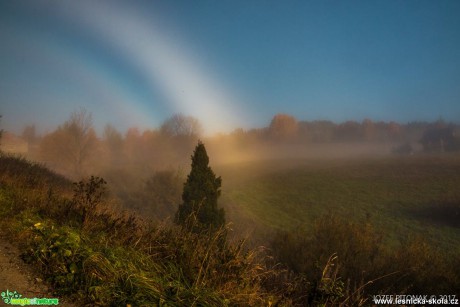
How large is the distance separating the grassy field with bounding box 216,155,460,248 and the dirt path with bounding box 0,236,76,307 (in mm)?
17174

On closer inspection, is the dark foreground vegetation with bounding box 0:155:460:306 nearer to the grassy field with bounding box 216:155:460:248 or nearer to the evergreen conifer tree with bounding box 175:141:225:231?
the evergreen conifer tree with bounding box 175:141:225:231

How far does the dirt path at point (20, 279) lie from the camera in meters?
3.64

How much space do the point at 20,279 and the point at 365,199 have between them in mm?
40405

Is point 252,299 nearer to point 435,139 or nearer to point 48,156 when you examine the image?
point 48,156

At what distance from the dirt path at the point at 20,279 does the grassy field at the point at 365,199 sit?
56.3 ft

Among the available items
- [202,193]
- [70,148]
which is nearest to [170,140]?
[70,148]

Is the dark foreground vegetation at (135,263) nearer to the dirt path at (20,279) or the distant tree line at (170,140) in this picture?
the dirt path at (20,279)

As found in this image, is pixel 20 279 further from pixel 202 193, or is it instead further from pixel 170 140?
pixel 170 140

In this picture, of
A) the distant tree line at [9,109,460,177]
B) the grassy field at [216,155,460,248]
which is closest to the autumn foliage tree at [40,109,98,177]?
the distant tree line at [9,109,460,177]

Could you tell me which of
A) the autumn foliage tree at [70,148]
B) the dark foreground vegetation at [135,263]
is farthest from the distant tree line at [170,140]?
the dark foreground vegetation at [135,263]

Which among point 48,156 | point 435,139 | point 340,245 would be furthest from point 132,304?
point 435,139

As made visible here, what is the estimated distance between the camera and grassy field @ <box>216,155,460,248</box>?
27.6 m

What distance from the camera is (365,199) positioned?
38125 millimetres

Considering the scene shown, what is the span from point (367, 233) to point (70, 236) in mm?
15364
